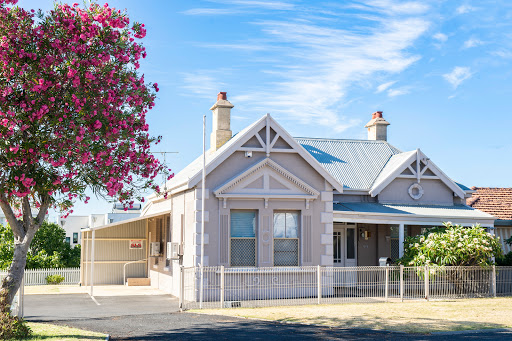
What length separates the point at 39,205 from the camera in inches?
543

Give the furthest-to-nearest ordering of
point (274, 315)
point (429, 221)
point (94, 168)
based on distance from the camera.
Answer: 1. point (429, 221)
2. point (274, 315)
3. point (94, 168)

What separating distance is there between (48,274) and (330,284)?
1581 centimetres

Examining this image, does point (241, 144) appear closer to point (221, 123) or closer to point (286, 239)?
point (221, 123)

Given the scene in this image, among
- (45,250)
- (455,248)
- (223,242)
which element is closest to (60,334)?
(223,242)

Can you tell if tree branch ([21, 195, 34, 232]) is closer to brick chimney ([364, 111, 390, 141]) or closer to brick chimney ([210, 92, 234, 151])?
brick chimney ([210, 92, 234, 151])

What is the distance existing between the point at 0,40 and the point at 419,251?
52.2 ft

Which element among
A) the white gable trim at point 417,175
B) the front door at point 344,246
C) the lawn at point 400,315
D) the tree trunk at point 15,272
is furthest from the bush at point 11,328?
the white gable trim at point 417,175

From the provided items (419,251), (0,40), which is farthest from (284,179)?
(0,40)

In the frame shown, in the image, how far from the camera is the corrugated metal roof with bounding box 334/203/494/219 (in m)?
23.6

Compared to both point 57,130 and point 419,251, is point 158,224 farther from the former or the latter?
point 57,130

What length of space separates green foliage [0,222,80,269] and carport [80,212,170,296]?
4.03 metres

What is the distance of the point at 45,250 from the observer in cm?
3384

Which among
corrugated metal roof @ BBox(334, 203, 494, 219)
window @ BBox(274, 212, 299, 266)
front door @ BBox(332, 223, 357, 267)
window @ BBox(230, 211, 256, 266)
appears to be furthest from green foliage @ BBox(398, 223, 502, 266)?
window @ BBox(230, 211, 256, 266)

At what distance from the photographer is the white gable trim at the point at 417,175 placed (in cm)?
2470
